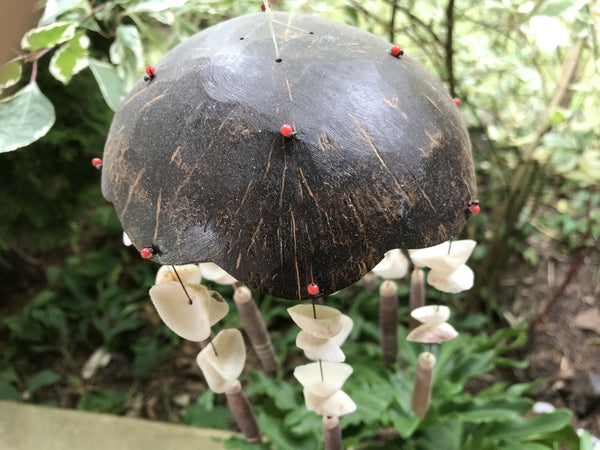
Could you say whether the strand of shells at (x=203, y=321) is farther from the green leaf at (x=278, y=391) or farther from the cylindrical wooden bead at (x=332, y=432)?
the green leaf at (x=278, y=391)

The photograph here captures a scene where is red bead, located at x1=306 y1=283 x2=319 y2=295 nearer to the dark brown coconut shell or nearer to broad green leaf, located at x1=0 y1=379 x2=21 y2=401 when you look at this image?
the dark brown coconut shell

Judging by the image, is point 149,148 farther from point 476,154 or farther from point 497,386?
point 476,154

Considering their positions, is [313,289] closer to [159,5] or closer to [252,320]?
[252,320]

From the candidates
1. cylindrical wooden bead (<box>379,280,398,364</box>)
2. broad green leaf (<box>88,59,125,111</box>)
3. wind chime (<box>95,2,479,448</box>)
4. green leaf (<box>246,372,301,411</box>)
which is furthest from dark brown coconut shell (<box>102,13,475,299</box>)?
green leaf (<box>246,372,301,411</box>)

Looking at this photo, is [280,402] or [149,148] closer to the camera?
[149,148]

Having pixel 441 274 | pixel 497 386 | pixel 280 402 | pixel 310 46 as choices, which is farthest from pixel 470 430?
pixel 310 46

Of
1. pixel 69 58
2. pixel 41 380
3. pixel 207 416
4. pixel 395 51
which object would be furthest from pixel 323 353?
pixel 41 380
